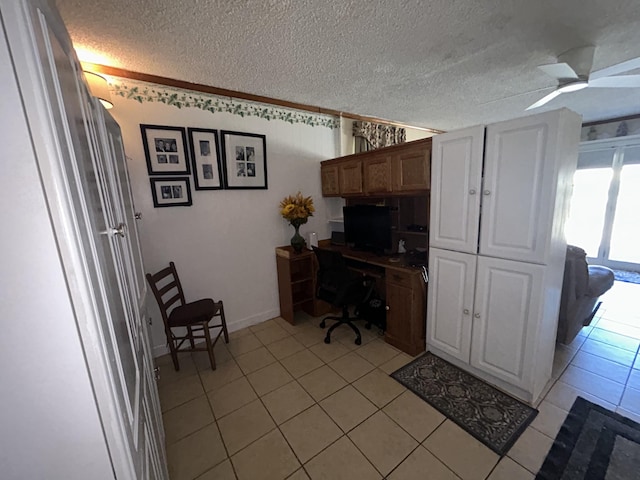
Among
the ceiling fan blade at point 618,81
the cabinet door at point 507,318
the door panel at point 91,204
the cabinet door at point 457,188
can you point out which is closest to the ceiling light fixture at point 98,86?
the door panel at point 91,204

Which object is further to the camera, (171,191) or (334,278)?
(334,278)

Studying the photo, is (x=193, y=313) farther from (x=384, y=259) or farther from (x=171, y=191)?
(x=384, y=259)

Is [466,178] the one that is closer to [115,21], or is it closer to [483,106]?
[483,106]

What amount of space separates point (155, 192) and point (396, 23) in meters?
2.32

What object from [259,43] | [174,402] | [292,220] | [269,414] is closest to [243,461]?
Answer: [269,414]

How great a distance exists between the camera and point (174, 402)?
77.2 inches

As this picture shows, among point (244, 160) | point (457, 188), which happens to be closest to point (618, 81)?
point (457, 188)

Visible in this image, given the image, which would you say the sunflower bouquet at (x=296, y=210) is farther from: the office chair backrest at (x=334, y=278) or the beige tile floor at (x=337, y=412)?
the beige tile floor at (x=337, y=412)

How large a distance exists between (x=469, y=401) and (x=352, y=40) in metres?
2.69

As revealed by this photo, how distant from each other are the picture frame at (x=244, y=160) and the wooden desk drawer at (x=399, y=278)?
1.70 m

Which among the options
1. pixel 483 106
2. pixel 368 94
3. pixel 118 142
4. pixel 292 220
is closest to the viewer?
pixel 118 142

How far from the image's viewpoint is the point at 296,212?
9.47 feet

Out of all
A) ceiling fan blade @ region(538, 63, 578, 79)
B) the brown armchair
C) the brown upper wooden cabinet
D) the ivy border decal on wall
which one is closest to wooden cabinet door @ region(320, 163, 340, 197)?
the brown upper wooden cabinet

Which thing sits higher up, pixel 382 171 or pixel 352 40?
pixel 352 40
